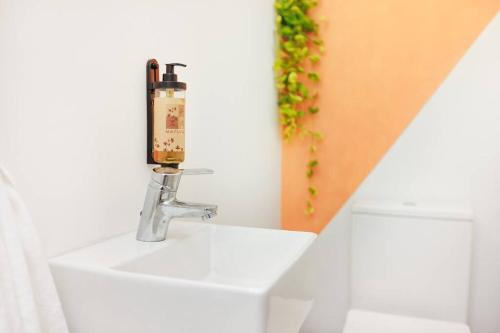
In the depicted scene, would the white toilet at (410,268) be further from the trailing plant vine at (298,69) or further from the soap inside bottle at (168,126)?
the soap inside bottle at (168,126)

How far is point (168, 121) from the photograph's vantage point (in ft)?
3.53

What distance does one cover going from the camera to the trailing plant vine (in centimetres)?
214

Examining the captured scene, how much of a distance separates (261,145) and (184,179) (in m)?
0.65

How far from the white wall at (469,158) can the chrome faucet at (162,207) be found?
124 centimetres

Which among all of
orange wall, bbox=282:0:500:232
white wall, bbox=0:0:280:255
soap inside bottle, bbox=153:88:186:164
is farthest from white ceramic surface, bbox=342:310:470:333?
soap inside bottle, bbox=153:88:186:164

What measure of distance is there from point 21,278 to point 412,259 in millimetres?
1526

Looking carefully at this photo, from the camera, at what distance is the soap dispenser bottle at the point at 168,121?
3.52 ft

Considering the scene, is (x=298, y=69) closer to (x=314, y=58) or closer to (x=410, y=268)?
(x=314, y=58)

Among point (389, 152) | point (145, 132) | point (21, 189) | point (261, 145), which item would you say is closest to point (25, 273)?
point (21, 189)

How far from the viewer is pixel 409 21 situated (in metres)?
2.05

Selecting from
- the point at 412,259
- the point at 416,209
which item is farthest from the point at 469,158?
the point at 412,259

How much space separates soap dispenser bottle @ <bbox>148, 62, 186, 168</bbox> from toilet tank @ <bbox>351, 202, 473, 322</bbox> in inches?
43.0

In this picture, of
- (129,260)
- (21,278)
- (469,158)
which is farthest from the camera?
(469,158)

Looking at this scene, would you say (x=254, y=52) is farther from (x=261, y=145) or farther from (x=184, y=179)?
(x=184, y=179)
